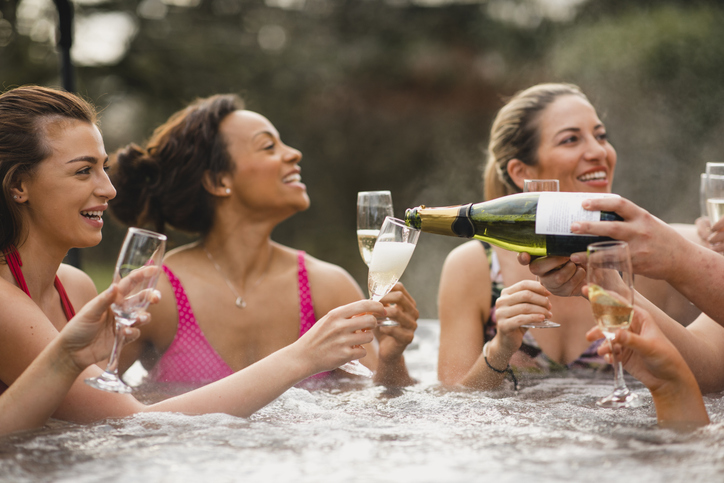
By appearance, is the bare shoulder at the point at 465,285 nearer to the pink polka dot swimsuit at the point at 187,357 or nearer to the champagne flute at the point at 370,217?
the champagne flute at the point at 370,217

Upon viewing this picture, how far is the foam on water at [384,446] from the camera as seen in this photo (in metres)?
1.63

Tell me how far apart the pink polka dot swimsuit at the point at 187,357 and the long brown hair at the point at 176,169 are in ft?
1.34

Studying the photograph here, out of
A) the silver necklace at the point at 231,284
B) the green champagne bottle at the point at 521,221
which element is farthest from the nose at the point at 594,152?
the silver necklace at the point at 231,284

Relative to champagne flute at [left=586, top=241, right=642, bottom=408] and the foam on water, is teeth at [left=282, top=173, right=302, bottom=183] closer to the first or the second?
the foam on water

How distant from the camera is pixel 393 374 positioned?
2975mm

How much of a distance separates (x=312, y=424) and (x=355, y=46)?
9425 mm

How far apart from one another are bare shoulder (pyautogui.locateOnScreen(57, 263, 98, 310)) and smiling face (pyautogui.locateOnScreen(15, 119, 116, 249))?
441mm

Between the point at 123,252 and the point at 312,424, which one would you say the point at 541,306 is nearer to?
the point at 312,424

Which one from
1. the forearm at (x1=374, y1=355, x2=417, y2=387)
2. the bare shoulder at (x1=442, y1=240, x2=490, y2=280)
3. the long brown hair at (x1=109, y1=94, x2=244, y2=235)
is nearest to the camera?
the forearm at (x1=374, y1=355, x2=417, y2=387)

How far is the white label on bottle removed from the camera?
2065 mm

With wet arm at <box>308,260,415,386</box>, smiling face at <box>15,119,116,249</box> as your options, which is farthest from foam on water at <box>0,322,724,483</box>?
wet arm at <box>308,260,415,386</box>

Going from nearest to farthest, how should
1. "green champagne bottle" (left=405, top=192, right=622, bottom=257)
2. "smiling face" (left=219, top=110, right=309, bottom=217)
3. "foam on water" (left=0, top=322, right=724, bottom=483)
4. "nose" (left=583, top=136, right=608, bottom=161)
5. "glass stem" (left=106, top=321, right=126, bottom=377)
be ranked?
"foam on water" (left=0, top=322, right=724, bottom=483) → "glass stem" (left=106, top=321, right=126, bottom=377) → "green champagne bottle" (left=405, top=192, right=622, bottom=257) → "nose" (left=583, top=136, right=608, bottom=161) → "smiling face" (left=219, top=110, right=309, bottom=217)

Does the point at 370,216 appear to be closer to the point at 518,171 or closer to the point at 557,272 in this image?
the point at 557,272

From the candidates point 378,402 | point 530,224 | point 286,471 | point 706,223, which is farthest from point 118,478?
point 706,223
